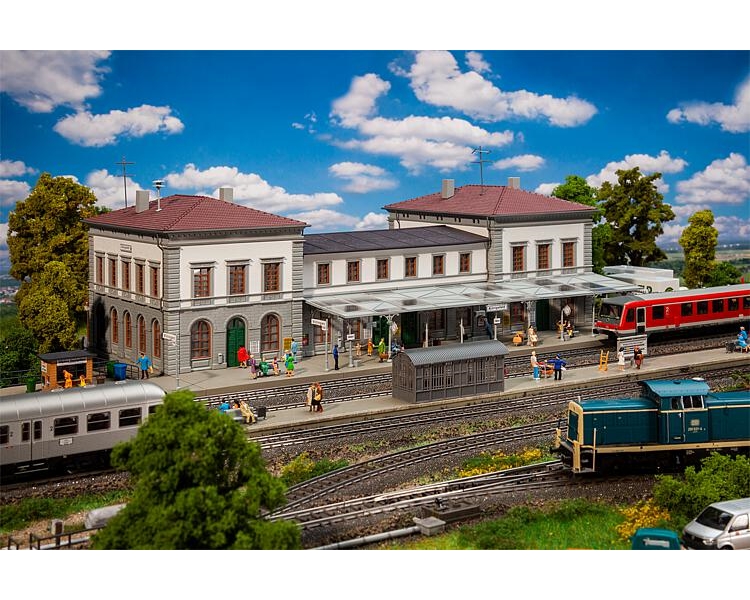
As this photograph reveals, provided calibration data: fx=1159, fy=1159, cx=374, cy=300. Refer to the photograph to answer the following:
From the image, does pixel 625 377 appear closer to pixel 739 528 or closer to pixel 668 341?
pixel 668 341

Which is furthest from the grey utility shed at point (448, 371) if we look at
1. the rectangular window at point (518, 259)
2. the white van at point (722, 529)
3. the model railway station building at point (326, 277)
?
the white van at point (722, 529)

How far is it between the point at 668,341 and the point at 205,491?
31506 millimetres

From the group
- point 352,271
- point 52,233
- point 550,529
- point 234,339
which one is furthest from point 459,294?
point 550,529

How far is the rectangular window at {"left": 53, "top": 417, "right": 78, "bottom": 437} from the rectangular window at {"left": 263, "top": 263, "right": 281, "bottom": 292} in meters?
13.8

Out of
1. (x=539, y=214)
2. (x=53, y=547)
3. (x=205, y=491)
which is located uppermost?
(x=539, y=214)

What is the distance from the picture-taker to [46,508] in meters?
29.0

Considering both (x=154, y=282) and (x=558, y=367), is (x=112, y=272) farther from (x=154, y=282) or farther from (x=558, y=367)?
(x=558, y=367)

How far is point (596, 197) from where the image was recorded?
203 feet

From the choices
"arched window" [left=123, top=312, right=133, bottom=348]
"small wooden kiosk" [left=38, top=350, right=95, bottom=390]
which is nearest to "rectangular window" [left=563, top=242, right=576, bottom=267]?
"arched window" [left=123, top=312, right=133, bottom=348]

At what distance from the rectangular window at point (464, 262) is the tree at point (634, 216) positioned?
13743 millimetres

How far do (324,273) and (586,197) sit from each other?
20.5m

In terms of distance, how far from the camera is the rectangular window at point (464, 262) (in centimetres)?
5016

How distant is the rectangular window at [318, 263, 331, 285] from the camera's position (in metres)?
46.7

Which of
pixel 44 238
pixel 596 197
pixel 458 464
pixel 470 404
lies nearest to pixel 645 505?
pixel 458 464
